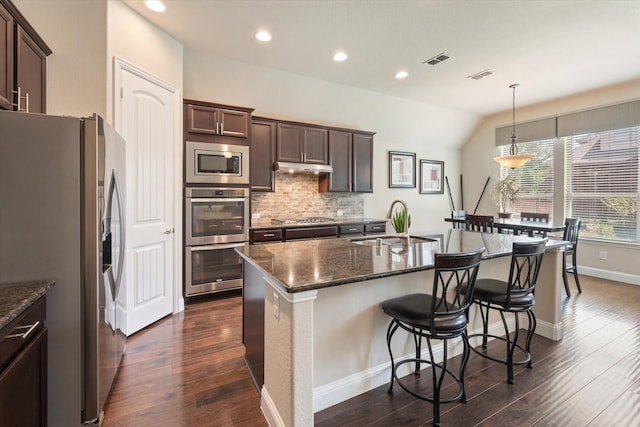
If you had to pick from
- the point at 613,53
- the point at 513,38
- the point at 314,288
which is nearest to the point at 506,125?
the point at 613,53

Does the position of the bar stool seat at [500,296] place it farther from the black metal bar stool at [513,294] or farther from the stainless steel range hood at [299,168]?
the stainless steel range hood at [299,168]

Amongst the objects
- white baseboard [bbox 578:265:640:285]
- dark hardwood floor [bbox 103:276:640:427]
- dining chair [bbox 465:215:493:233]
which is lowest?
dark hardwood floor [bbox 103:276:640:427]

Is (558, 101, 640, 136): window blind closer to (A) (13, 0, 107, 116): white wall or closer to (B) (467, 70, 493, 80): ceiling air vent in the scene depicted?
(B) (467, 70, 493, 80): ceiling air vent

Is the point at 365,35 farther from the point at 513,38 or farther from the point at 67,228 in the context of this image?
the point at 67,228

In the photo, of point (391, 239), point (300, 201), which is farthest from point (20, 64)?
point (300, 201)

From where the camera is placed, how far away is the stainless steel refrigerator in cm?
143

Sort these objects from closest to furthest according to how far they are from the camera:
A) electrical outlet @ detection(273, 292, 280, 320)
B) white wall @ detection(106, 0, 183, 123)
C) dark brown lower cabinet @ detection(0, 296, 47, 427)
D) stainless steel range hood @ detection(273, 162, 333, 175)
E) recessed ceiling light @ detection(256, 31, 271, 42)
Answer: dark brown lower cabinet @ detection(0, 296, 47, 427), electrical outlet @ detection(273, 292, 280, 320), white wall @ detection(106, 0, 183, 123), recessed ceiling light @ detection(256, 31, 271, 42), stainless steel range hood @ detection(273, 162, 333, 175)

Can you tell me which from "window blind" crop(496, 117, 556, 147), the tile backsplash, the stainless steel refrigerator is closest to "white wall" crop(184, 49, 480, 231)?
the tile backsplash

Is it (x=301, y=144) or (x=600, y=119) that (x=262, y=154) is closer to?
(x=301, y=144)

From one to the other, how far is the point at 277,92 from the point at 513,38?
9.40 ft

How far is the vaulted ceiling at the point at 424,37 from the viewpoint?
8.60 ft

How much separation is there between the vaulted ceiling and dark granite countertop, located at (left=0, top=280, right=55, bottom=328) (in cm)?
244

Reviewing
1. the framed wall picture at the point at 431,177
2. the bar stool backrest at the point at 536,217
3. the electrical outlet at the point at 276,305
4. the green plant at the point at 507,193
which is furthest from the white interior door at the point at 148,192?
the green plant at the point at 507,193

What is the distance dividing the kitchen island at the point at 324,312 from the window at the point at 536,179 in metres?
3.57
